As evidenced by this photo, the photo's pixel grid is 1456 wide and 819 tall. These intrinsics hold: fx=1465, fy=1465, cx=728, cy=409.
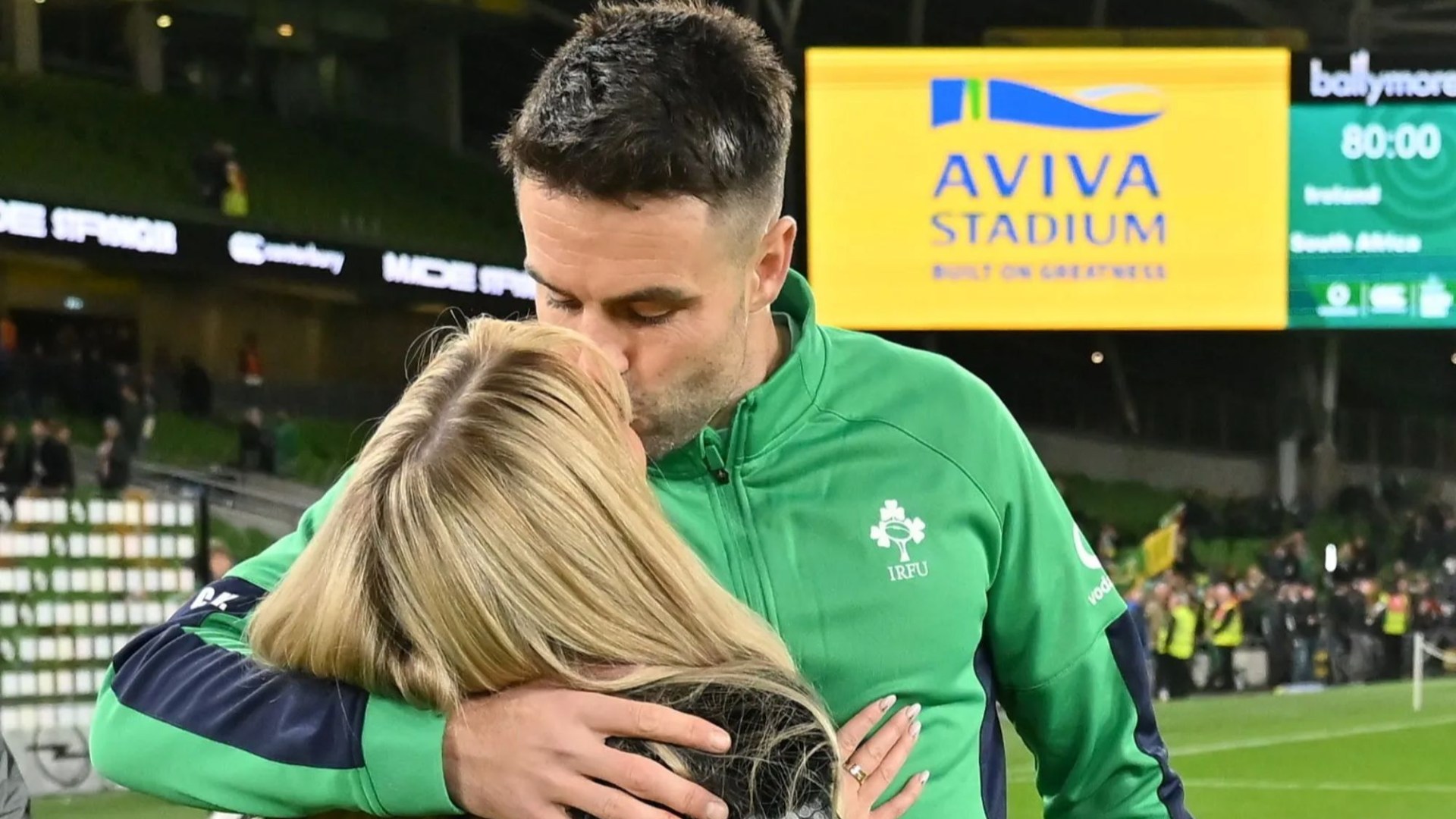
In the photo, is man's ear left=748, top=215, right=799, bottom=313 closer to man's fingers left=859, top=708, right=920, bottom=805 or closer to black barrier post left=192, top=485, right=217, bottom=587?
man's fingers left=859, top=708, right=920, bottom=805

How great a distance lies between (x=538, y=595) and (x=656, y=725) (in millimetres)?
66

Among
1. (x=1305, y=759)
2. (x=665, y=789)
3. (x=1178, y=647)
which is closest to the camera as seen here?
(x=665, y=789)

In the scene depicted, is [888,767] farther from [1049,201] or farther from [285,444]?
[285,444]

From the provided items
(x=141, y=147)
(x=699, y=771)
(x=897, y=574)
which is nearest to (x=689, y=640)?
(x=699, y=771)

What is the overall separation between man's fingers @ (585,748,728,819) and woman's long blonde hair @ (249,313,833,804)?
0.02 m

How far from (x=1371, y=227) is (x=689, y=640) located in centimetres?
618

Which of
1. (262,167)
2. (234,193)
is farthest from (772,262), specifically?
(262,167)

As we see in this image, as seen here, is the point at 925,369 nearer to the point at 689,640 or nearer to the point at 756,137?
the point at 756,137

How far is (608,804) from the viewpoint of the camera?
556 mm

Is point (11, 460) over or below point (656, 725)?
below

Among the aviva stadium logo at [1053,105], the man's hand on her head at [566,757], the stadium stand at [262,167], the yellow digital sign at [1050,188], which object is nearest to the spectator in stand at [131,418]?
the stadium stand at [262,167]

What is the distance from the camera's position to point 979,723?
35.6 inches

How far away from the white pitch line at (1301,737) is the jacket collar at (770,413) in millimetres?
6431

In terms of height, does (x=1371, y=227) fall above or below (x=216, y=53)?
below
